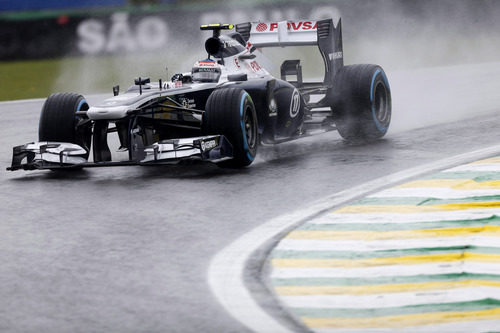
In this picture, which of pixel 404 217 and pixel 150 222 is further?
pixel 150 222

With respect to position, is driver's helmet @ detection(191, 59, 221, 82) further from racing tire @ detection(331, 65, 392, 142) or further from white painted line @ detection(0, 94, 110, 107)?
white painted line @ detection(0, 94, 110, 107)

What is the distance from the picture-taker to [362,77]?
419 inches

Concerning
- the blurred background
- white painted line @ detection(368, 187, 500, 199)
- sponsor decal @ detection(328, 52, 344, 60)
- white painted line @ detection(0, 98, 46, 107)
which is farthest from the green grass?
white painted line @ detection(368, 187, 500, 199)

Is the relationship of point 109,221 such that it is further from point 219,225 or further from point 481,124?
point 481,124

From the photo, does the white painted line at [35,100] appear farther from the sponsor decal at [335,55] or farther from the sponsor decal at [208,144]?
the sponsor decal at [208,144]

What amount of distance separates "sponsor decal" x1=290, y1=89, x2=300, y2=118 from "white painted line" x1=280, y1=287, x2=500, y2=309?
566 centimetres

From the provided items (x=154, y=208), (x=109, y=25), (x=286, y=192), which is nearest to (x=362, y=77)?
(x=286, y=192)

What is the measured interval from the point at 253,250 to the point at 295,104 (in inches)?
185

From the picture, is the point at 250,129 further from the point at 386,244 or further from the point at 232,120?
the point at 386,244

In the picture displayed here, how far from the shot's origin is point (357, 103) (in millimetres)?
10648

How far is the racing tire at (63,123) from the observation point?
31.4 ft

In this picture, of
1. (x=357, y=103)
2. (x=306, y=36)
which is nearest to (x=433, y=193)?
(x=357, y=103)

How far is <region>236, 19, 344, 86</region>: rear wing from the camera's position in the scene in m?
11.5

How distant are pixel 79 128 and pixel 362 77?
330 cm
